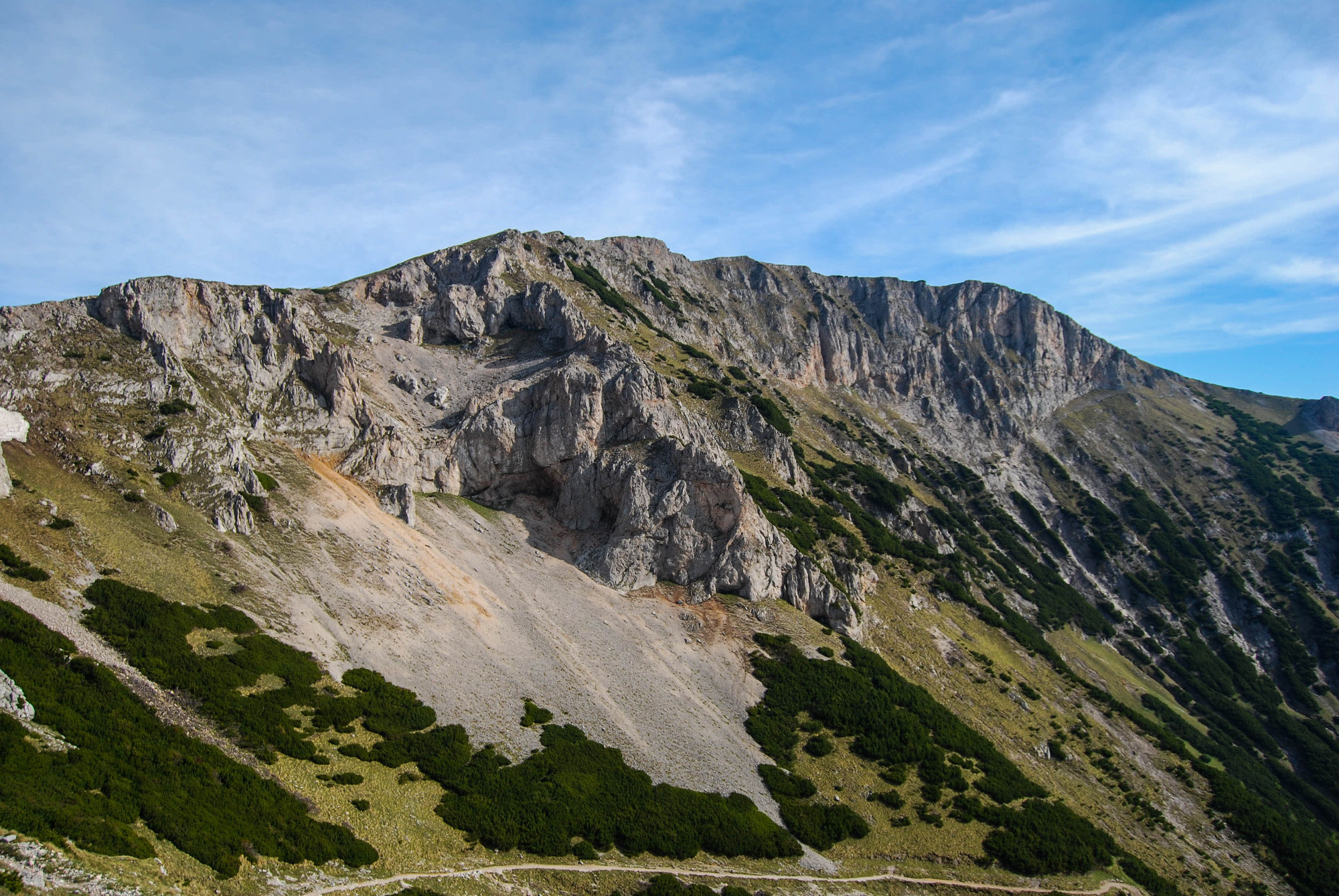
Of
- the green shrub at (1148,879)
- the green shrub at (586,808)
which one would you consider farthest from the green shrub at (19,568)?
the green shrub at (1148,879)

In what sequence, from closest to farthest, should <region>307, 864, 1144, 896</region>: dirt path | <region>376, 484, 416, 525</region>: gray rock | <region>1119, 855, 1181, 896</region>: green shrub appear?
<region>307, 864, 1144, 896</region>: dirt path
<region>1119, 855, 1181, 896</region>: green shrub
<region>376, 484, 416, 525</region>: gray rock

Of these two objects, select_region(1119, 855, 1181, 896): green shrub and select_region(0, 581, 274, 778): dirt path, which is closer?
select_region(0, 581, 274, 778): dirt path

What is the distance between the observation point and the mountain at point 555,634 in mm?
38406

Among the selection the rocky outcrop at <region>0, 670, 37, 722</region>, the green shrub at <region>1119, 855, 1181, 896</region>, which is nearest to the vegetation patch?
the rocky outcrop at <region>0, 670, 37, 722</region>

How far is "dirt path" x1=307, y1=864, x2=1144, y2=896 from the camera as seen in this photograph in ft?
112

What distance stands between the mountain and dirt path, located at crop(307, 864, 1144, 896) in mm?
420

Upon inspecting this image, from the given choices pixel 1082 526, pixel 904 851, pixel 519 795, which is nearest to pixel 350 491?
pixel 519 795

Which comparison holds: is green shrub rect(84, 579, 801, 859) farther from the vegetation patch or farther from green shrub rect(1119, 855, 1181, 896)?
green shrub rect(1119, 855, 1181, 896)

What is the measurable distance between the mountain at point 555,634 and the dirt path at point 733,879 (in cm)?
42

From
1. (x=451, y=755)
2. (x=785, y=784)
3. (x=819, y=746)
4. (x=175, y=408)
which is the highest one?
(x=175, y=408)

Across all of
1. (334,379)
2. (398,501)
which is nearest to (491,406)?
(334,379)

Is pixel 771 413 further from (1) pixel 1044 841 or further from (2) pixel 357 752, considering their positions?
(2) pixel 357 752

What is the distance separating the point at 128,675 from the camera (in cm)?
3900

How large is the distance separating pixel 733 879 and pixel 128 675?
37.2m
